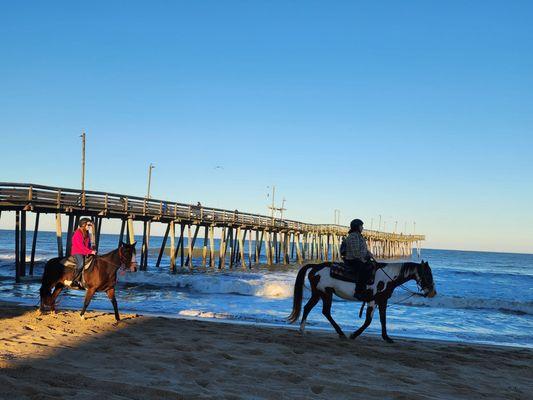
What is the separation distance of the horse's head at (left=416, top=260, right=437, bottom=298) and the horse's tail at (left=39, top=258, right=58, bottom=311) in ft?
23.8

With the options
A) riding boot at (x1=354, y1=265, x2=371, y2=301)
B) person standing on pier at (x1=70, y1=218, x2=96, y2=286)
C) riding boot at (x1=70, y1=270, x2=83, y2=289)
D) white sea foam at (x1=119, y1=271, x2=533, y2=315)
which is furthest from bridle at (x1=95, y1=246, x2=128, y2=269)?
white sea foam at (x1=119, y1=271, x2=533, y2=315)

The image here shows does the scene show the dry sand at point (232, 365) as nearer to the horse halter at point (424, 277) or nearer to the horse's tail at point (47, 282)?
the horse's tail at point (47, 282)

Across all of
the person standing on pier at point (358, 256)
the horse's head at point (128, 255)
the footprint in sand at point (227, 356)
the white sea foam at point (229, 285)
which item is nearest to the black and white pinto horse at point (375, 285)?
the person standing on pier at point (358, 256)

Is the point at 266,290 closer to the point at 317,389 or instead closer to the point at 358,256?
the point at 358,256

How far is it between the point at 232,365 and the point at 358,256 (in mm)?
3603

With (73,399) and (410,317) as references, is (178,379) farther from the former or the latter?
(410,317)

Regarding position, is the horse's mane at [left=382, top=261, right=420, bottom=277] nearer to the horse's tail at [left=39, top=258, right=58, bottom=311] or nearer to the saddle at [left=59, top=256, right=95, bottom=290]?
the saddle at [left=59, top=256, right=95, bottom=290]

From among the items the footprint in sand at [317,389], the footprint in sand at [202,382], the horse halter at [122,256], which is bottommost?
the footprint in sand at [317,389]

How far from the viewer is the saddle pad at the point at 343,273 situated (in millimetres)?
9266

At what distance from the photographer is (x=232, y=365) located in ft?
21.4

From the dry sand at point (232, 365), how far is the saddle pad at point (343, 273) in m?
1.10

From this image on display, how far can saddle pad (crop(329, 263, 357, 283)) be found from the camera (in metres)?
9.27

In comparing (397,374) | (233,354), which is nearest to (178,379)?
(233,354)

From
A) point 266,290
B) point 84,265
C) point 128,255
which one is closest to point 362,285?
point 128,255
